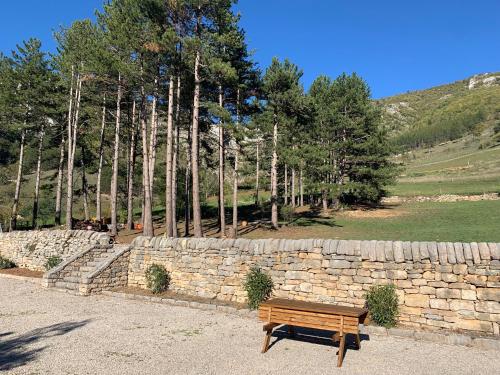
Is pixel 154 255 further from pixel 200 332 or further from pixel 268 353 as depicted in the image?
pixel 268 353

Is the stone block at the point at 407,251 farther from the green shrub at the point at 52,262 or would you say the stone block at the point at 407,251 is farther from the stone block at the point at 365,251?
the green shrub at the point at 52,262

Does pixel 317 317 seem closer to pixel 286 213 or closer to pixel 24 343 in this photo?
pixel 24 343

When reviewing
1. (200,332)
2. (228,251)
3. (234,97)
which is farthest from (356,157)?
(200,332)

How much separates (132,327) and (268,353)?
12.2 ft

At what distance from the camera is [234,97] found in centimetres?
2506

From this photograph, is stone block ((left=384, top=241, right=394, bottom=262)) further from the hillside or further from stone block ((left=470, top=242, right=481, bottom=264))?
the hillside

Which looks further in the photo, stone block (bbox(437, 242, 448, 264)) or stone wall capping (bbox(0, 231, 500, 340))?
stone block (bbox(437, 242, 448, 264))

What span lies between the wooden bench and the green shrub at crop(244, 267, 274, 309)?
8.57ft

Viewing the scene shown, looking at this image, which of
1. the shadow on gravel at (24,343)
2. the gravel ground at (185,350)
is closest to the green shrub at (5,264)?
the gravel ground at (185,350)

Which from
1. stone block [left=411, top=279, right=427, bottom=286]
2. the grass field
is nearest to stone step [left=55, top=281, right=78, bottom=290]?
stone block [left=411, top=279, right=427, bottom=286]

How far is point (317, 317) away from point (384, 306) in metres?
2.20

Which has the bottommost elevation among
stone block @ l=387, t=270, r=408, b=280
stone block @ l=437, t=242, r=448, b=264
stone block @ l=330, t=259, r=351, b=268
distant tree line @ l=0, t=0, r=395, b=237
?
stone block @ l=387, t=270, r=408, b=280

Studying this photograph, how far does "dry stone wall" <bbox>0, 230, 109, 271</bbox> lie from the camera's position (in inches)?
688

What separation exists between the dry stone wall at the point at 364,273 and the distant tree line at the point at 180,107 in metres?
7.11
